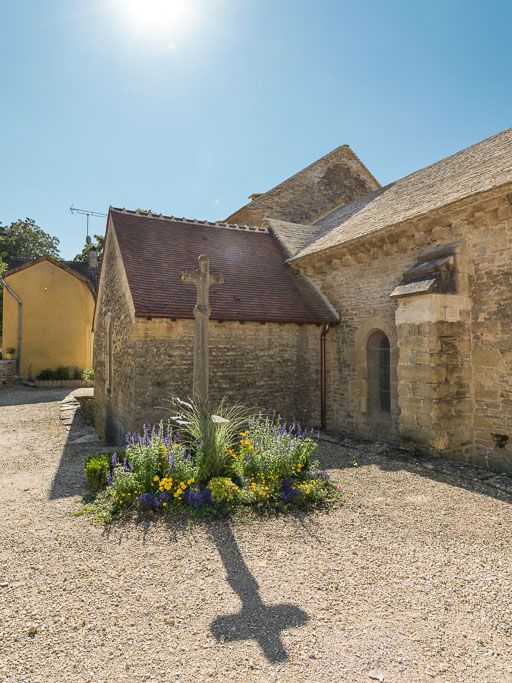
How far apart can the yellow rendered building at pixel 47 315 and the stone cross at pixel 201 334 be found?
19.8 m

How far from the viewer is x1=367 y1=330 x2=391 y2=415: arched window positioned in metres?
10.7

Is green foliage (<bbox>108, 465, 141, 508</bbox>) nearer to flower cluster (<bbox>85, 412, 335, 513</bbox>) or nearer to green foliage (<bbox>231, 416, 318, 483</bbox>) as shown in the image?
flower cluster (<bbox>85, 412, 335, 513</bbox>)

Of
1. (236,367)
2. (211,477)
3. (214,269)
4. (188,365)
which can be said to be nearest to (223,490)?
(211,477)

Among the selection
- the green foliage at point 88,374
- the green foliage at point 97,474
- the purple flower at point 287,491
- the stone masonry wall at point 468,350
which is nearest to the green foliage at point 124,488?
the green foliage at point 97,474

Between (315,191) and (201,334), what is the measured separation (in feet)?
46.2

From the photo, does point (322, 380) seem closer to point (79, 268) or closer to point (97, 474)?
point (97, 474)

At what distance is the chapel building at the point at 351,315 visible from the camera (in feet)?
27.1

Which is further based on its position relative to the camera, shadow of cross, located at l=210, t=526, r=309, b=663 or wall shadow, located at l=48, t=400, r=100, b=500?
wall shadow, located at l=48, t=400, r=100, b=500

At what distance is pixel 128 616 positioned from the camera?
3.44 m

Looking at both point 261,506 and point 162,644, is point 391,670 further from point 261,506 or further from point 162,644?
point 261,506

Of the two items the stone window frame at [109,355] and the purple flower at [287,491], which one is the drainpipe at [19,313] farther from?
the purple flower at [287,491]

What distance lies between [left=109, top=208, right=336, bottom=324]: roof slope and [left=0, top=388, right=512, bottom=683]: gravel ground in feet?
17.9

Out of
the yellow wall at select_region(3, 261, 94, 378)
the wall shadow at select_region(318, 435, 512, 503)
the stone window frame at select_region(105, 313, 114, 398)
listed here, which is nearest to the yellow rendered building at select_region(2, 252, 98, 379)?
the yellow wall at select_region(3, 261, 94, 378)

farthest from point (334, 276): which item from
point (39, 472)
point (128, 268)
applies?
point (39, 472)
